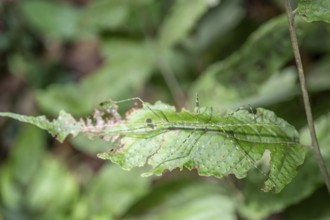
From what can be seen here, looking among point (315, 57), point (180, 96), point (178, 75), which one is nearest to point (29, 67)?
point (178, 75)

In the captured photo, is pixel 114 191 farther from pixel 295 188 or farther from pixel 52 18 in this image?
pixel 52 18

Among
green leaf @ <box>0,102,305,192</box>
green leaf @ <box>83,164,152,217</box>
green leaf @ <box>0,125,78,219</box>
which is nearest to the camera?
green leaf @ <box>0,102,305,192</box>

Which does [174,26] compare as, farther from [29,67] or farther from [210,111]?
[29,67]

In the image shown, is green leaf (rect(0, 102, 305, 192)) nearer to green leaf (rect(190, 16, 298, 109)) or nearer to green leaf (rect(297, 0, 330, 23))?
green leaf (rect(297, 0, 330, 23))

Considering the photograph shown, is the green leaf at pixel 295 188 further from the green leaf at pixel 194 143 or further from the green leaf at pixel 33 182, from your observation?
the green leaf at pixel 33 182

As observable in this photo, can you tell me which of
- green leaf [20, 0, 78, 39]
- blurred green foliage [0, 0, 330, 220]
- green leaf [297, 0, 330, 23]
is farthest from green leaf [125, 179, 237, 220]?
green leaf [20, 0, 78, 39]

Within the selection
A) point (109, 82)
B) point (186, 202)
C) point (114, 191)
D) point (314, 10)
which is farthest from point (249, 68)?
point (114, 191)
